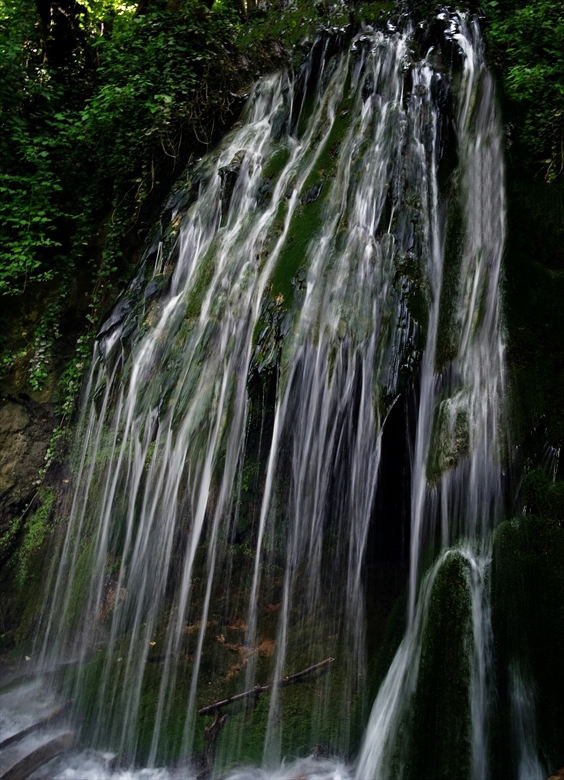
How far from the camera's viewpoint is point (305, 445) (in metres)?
4.19

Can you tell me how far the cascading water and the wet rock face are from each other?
0.78 metres

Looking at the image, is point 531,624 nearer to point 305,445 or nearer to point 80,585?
point 305,445

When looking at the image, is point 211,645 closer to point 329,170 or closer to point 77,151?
point 329,170

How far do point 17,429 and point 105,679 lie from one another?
289 cm

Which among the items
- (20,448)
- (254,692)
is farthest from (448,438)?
(20,448)

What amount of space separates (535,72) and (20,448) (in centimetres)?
578

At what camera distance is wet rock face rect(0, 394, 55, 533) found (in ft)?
20.6

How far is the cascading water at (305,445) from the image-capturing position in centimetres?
378

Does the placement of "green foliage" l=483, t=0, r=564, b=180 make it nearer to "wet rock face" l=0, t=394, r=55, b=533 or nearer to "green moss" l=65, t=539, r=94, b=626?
"green moss" l=65, t=539, r=94, b=626

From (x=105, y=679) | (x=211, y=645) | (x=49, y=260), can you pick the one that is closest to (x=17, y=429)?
(x=49, y=260)

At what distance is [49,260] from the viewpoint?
740 centimetres

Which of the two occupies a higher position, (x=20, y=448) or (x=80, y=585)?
(x=20, y=448)

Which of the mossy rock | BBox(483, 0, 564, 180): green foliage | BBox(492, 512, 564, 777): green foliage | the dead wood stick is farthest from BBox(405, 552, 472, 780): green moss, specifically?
BBox(483, 0, 564, 180): green foliage

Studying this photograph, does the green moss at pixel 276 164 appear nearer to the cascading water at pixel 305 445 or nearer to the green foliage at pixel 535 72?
the cascading water at pixel 305 445
